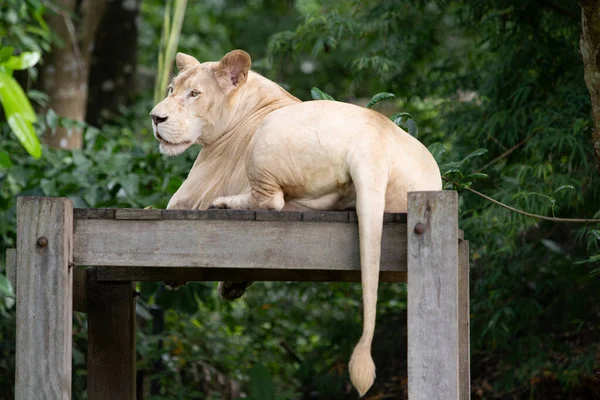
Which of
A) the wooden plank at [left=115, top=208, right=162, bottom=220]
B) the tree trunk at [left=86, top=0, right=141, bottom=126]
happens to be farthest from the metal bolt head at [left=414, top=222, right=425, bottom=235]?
the tree trunk at [left=86, top=0, right=141, bottom=126]

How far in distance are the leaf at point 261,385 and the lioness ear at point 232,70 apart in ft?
6.25

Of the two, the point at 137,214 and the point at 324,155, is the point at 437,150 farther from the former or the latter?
the point at 137,214

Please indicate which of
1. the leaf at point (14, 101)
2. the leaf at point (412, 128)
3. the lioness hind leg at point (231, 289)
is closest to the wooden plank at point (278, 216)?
the lioness hind leg at point (231, 289)

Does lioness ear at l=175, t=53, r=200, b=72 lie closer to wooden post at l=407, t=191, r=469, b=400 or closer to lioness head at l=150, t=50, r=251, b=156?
lioness head at l=150, t=50, r=251, b=156

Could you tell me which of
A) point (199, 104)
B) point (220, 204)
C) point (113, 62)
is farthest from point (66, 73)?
point (220, 204)

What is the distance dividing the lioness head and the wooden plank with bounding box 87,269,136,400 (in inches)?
38.7

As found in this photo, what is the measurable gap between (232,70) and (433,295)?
1.02 meters

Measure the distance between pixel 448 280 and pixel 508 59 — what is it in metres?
2.74

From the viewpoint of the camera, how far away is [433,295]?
2598mm

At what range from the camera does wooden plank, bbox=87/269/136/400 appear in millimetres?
3822

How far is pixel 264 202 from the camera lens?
2820 mm

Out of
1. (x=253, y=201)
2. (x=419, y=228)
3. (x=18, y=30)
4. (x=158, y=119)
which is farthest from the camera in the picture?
(x=18, y=30)

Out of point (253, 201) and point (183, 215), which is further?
point (253, 201)

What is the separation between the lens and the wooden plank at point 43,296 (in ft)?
8.48
